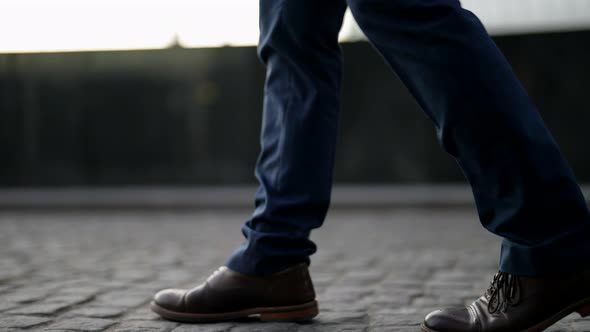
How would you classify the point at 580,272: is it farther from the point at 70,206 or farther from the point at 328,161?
the point at 70,206

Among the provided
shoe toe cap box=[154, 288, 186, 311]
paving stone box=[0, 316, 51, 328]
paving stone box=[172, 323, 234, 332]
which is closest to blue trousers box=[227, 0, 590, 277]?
paving stone box=[172, 323, 234, 332]

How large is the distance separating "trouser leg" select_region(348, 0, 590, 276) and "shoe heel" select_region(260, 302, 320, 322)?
0.60 m

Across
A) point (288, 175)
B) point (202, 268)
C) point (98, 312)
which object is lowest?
point (202, 268)

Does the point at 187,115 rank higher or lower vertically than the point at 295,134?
lower

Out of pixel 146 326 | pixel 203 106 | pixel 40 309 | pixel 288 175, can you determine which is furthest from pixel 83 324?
pixel 203 106

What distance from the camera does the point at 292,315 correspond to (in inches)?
78.3

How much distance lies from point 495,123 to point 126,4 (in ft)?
22.8

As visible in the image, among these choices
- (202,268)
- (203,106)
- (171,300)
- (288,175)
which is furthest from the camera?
(203,106)

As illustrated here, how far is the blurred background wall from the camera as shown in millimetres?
7750

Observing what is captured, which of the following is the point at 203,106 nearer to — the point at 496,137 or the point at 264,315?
the point at 264,315

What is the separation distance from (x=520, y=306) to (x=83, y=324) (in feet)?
3.69

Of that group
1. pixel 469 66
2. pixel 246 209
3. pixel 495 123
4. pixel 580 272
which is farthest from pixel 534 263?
pixel 246 209

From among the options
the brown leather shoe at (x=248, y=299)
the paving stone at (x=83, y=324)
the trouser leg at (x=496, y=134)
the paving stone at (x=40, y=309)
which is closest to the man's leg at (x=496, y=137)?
the trouser leg at (x=496, y=134)

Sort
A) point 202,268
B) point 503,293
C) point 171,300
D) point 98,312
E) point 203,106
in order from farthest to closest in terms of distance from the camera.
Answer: point 203,106, point 202,268, point 98,312, point 171,300, point 503,293
